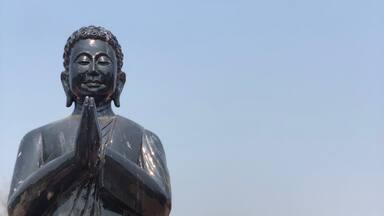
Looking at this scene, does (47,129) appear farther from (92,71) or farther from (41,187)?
(41,187)

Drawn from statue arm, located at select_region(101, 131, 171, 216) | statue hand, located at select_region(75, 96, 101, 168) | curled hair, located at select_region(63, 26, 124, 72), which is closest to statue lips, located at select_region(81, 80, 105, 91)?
curled hair, located at select_region(63, 26, 124, 72)

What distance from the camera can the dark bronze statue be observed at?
5.15 meters

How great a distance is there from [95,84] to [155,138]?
0.70 m

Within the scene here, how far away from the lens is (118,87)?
250 inches

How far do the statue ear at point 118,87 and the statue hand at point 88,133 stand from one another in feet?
4.28

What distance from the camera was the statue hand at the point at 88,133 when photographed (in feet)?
15.9

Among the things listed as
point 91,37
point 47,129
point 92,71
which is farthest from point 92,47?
point 47,129

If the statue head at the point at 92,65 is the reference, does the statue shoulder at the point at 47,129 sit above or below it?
below

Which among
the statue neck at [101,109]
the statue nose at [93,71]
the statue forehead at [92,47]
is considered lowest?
the statue neck at [101,109]

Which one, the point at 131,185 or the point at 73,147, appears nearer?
the point at 131,185

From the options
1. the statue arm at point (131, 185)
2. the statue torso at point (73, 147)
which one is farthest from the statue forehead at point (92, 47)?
the statue arm at point (131, 185)

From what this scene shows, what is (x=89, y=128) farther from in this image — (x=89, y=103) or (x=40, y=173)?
(x=40, y=173)

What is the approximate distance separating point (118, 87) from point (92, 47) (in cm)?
48

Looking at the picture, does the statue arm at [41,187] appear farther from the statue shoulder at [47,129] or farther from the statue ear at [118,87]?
the statue ear at [118,87]
